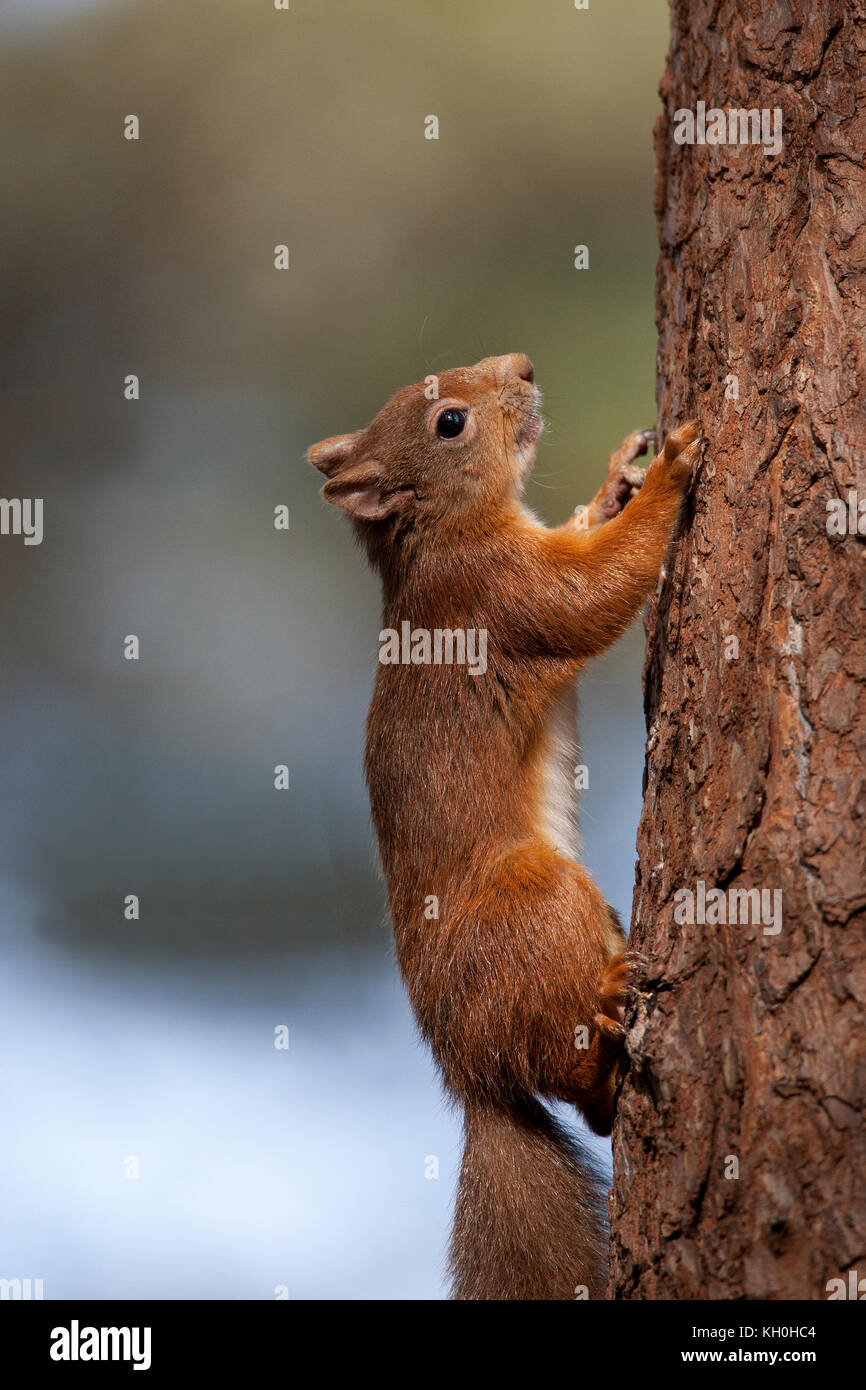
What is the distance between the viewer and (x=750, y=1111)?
7.57 feet

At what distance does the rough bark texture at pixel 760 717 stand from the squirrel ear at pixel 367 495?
4.32 feet

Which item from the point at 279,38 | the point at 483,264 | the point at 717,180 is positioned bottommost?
the point at 717,180

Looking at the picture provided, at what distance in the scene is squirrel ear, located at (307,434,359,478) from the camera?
16.6ft

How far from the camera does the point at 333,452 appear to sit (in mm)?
5082

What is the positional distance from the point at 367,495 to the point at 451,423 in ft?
1.56

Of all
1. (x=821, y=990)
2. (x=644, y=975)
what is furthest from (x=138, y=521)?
(x=821, y=990)

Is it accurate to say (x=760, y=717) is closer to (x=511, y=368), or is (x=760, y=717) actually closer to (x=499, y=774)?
(x=499, y=774)

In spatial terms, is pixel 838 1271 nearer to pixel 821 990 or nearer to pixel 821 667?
pixel 821 990

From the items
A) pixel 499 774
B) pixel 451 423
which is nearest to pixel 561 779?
pixel 499 774

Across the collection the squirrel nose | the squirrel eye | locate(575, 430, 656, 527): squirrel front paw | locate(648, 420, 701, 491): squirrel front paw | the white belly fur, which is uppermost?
the squirrel nose

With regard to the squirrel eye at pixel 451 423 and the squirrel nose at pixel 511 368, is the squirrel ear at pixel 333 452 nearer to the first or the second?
the squirrel eye at pixel 451 423

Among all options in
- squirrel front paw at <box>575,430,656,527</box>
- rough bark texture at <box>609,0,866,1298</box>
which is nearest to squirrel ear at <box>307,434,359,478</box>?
squirrel front paw at <box>575,430,656,527</box>

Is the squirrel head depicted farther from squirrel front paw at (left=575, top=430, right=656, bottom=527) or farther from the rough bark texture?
the rough bark texture

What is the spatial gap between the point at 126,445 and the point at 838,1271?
6187 mm
